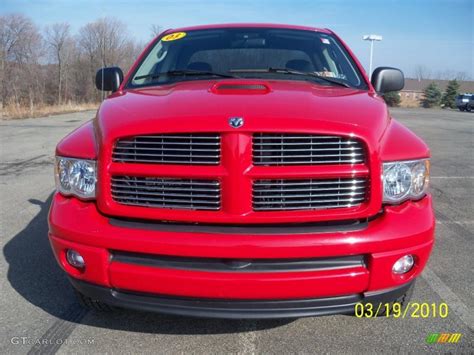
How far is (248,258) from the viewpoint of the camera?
212 cm

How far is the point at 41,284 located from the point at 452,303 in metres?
2.95

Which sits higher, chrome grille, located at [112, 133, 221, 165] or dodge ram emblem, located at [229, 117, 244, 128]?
dodge ram emblem, located at [229, 117, 244, 128]

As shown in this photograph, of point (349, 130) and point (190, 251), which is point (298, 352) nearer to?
point (190, 251)

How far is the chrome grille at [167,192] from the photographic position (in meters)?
2.21

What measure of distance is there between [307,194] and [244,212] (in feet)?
1.09

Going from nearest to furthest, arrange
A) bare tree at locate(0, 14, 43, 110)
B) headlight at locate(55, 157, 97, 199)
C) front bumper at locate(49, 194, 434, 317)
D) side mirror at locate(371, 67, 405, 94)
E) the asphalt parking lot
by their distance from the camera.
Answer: front bumper at locate(49, 194, 434, 317) < headlight at locate(55, 157, 97, 199) < the asphalt parking lot < side mirror at locate(371, 67, 405, 94) < bare tree at locate(0, 14, 43, 110)

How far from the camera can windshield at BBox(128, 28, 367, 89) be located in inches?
134

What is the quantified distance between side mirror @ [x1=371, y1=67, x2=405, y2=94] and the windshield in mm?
305

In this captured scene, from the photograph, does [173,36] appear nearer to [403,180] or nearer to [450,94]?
[403,180]

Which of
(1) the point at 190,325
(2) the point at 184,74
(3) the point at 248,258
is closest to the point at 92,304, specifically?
(1) the point at 190,325

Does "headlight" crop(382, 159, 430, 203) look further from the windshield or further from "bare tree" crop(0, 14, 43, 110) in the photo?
"bare tree" crop(0, 14, 43, 110)

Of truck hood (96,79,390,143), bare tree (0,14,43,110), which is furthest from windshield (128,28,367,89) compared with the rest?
bare tree (0,14,43,110)

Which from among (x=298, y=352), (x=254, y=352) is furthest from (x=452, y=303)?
(x=254, y=352)

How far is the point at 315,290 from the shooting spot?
2.14 m
